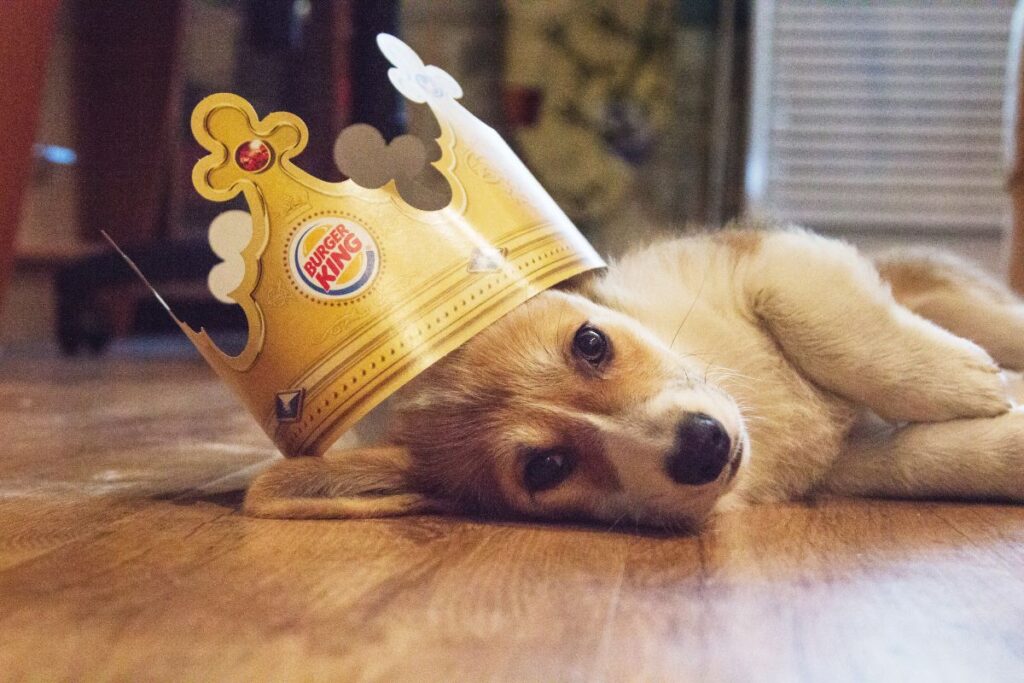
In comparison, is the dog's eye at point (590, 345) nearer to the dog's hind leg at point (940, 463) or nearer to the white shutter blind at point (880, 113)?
the dog's hind leg at point (940, 463)

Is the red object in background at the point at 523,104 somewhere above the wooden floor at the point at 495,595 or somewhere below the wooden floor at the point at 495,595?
above

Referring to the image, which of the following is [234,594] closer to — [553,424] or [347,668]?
Result: [347,668]

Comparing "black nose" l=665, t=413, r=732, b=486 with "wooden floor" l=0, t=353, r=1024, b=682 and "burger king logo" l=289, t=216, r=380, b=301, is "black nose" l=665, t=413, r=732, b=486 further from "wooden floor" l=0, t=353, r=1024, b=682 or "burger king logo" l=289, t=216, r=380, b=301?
"burger king logo" l=289, t=216, r=380, b=301

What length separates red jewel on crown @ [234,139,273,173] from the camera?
144 cm

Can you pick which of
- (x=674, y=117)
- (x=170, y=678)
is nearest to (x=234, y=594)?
(x=170, y=678)

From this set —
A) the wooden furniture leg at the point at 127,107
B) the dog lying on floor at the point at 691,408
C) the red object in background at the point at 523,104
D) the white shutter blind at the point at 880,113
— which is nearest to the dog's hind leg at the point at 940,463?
the dog lying on floor at the point at 691,408

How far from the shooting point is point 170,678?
0.86 meters

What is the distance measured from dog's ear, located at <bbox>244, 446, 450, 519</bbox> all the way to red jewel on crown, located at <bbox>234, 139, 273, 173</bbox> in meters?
0.41

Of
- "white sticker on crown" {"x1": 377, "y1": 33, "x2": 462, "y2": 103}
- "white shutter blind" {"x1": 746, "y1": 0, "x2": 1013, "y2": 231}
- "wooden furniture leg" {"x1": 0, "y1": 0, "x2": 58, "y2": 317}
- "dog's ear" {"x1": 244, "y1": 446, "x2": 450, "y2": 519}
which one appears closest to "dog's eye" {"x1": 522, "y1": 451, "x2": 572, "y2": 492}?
"dog's ear" {"x1": 244, "y1": 446, "x2": 450, "y2": 519}

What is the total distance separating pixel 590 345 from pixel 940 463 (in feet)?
1.81

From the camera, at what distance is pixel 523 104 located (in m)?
5.02

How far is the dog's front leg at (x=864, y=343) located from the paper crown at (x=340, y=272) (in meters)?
0.37

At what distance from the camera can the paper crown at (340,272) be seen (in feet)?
4.49

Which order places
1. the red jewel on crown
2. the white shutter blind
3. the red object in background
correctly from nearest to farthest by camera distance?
the red jewel on crown, the white shutter blind, the red object in background
